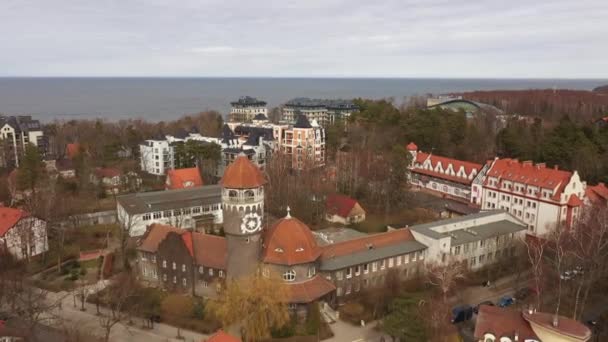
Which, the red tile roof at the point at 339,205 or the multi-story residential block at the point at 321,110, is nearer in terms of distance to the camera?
the red tile roof at the point at 339,205

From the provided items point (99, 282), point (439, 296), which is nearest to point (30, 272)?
point (99, 282)

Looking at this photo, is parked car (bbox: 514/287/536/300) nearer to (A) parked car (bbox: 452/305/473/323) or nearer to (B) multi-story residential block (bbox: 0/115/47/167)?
(A) parked car (bbox: 452/305/473/323)

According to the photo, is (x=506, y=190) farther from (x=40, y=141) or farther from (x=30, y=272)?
(x=40, y=141)

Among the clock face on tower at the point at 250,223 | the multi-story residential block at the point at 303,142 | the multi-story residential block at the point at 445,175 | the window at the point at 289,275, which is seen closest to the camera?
the clock face on tower at the point at 250,223

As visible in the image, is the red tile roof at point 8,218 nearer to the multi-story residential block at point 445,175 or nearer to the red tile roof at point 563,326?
the red tile roof at point 563,326

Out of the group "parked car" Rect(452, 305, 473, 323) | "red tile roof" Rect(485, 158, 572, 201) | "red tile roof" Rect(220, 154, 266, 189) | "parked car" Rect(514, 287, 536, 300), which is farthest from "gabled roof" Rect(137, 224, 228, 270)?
"red tile roof" Rect(485, 158, 572, 201)

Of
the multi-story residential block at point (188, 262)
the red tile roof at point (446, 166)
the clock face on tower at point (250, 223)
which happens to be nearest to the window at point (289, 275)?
the clock face on tower at point (250, 223)

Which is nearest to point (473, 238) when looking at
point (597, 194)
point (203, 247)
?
point (597, 194)

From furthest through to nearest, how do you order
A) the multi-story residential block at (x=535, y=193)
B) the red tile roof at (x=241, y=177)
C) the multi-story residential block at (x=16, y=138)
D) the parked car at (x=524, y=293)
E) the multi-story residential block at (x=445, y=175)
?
1. the multi-story residential block at (x=16, y=138)
2. the multi-story residential block at (x=445, y=175)
3. the multi-story residential block at (x=535, y=193)
4. the parked car at (x=524, y=293)
5. the red tile roof at (x=241, y=177)
